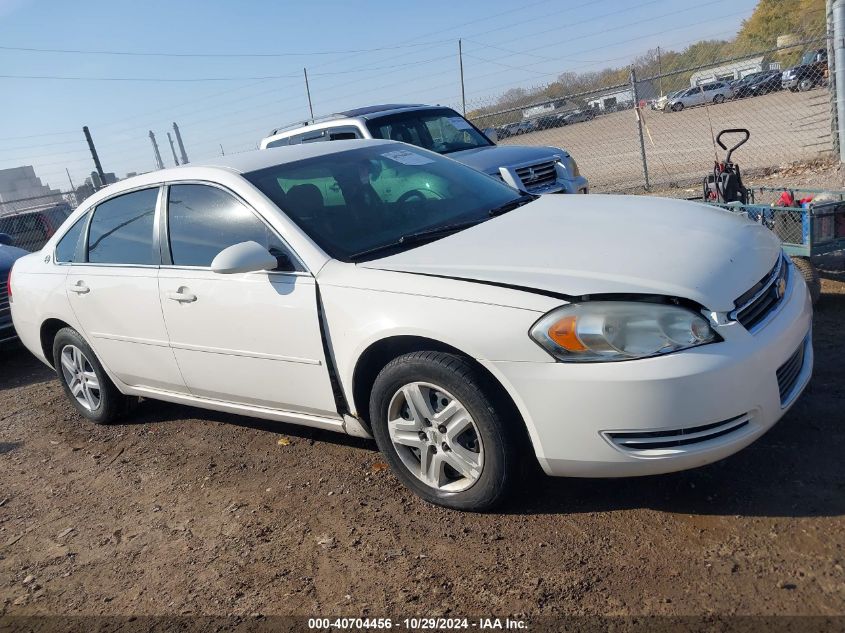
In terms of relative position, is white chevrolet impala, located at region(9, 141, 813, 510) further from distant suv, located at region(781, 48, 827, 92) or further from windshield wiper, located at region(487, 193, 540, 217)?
distant suv, located at region(781, 48, 827, 92)

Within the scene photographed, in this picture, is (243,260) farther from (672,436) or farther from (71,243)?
(71,243)

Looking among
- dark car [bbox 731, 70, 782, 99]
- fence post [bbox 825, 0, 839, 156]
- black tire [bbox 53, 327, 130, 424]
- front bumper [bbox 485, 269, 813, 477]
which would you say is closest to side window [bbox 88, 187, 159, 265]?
black tire [bbox 53, 327, 130, 424]

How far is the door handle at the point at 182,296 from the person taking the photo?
397cm

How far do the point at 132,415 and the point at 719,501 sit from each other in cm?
400

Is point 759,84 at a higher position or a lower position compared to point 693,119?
higher

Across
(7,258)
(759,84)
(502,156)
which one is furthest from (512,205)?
(759,84)

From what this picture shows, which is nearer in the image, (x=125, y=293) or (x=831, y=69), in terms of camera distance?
(x=125, y=293)

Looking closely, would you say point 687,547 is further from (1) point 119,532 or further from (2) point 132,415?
(2) point 132,415

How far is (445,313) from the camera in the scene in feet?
9.87

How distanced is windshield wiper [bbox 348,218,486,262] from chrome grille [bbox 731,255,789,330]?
1.37 meters

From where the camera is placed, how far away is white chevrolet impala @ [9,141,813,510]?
277 cm

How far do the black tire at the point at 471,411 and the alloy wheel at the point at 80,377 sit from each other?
2.74m

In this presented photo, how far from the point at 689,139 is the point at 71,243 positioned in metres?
18.5

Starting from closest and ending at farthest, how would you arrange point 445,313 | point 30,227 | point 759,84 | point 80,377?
point 445,313, point 80,377, point 30,227, point 759,84
